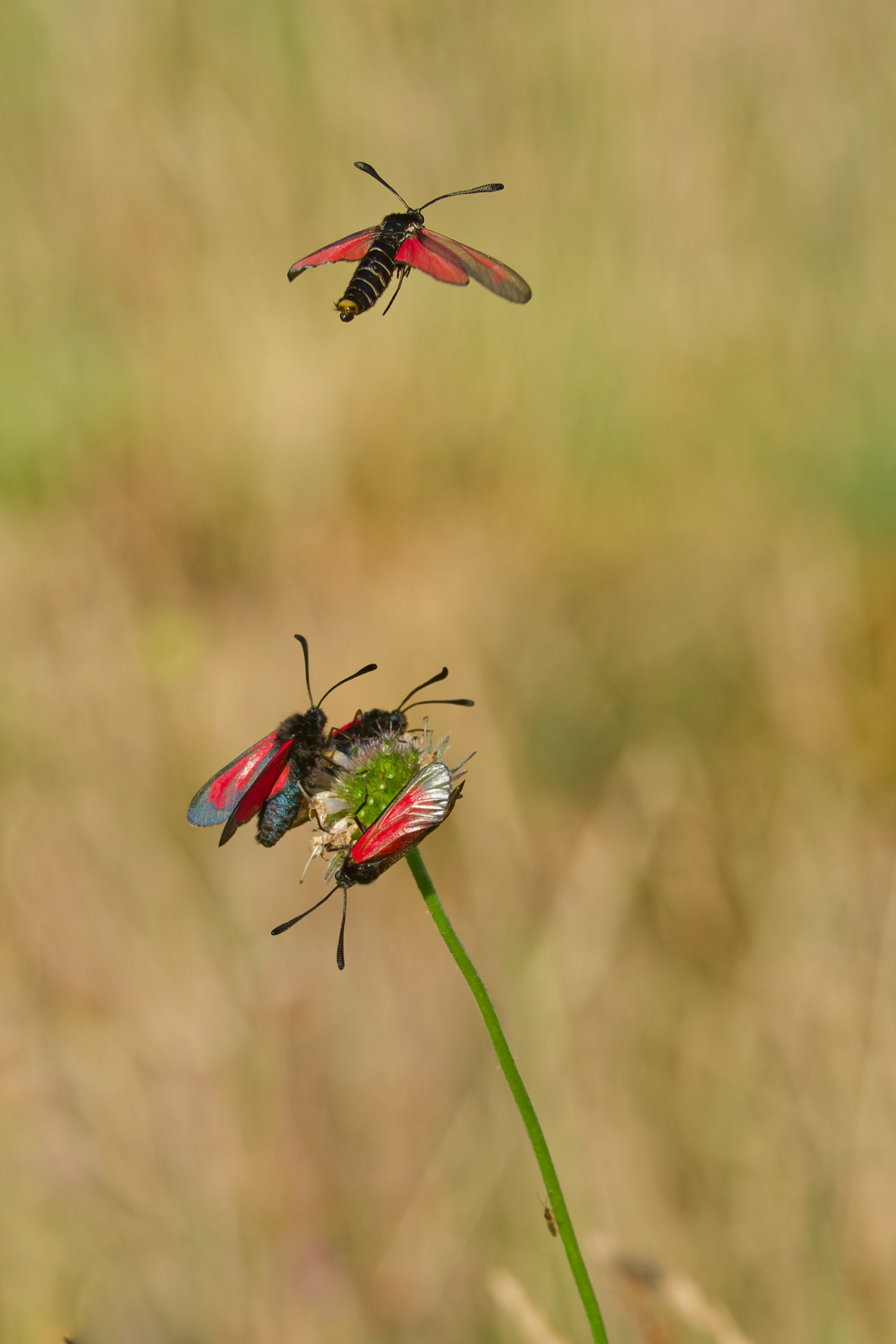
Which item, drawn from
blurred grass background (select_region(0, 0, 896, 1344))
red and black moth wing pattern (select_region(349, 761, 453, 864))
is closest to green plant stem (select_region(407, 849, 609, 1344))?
red and black moth wing pattern (select_region(349, 761, 453, 864))

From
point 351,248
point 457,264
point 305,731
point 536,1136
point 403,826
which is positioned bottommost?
point 536,1136

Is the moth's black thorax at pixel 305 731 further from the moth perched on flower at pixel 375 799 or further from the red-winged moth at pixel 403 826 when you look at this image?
the red-winged moth at pixel 403 826

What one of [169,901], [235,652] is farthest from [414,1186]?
[235,652]

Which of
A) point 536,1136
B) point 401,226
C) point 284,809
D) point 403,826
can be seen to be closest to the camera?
point 536,1136

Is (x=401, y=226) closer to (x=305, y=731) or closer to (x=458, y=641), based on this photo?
(x=305, y=731)

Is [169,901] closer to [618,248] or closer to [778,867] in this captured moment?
[778,867]

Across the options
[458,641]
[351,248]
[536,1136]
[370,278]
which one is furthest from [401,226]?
[458,641]
